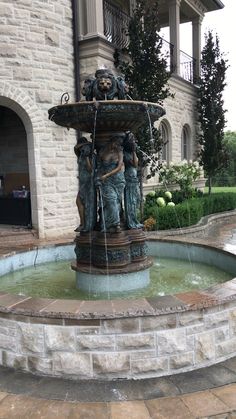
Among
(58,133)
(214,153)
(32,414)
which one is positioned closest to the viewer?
(32,414)

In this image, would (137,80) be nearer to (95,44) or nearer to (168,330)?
(95,44)

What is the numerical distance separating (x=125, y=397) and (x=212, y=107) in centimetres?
1662

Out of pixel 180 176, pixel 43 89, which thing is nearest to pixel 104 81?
pixel 43 89

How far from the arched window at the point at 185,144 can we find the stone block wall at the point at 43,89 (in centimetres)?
854

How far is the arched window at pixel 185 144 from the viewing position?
60.7ft

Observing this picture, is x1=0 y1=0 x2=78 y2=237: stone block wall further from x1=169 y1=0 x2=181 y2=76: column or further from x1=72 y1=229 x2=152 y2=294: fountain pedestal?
x1=169 y1=0 x2=181 y2=76: column

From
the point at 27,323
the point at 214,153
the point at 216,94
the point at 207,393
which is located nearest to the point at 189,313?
the point at 207,393

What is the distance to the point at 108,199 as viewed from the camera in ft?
16.4

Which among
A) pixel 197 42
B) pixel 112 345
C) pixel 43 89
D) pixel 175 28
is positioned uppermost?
pixel 197 42

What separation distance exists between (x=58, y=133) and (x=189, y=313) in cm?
804

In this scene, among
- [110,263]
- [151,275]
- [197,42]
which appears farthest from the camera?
Result: [197,42]

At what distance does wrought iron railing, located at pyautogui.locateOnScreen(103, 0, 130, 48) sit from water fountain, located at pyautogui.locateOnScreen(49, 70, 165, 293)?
8.44 metres

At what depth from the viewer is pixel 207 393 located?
3104mm

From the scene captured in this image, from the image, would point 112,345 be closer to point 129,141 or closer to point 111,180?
point 111,180
